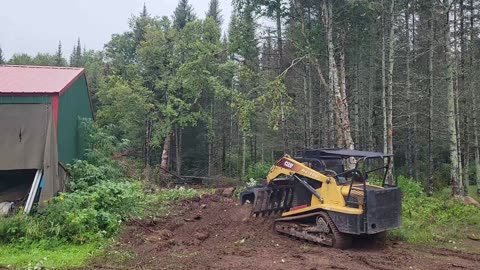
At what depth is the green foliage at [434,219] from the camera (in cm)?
1014

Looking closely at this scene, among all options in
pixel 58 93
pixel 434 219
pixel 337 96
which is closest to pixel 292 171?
pixel 434 219

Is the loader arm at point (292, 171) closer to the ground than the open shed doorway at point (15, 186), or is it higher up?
higher up

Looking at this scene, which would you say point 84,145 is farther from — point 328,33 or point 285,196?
point 328,33

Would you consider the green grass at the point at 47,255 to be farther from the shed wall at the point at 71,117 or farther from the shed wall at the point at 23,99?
the shed wall at the point at 23,99

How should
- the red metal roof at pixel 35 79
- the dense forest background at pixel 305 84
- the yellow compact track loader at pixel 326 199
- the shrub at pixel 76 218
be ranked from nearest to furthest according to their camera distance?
1. the yellow compact track loader at pixel 326 199
2. the shrub at pixel 76 218
3. the red metal roof at pixel 35 79
4. the dense forest background at pixel 305 84

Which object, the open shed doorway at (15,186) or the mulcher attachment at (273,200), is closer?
the mulcher attachment at (273,200)

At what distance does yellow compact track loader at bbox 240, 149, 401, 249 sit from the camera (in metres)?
8.74

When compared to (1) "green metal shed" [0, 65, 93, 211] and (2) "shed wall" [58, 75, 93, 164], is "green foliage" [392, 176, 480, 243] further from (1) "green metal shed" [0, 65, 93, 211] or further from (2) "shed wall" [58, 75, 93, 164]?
(2) "shed wall" [58, 75, 93, 164]

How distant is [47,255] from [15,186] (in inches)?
197

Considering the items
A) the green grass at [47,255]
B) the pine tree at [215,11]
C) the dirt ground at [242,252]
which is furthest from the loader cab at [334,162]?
the pine tree at [215,11]

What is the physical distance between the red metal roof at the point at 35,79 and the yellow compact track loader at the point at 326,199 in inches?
237

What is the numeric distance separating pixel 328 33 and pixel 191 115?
53.5 feet

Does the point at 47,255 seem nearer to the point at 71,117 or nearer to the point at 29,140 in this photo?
the point at 29,140

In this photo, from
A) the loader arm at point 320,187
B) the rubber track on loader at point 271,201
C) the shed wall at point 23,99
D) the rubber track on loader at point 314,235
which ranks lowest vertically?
the rubber track on loader at point 314,235
